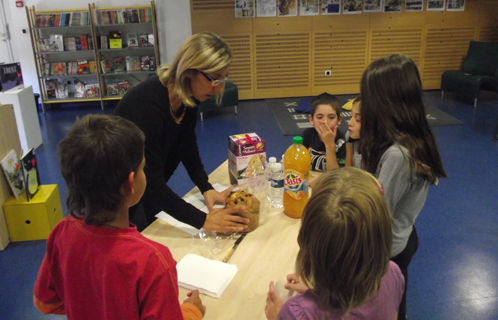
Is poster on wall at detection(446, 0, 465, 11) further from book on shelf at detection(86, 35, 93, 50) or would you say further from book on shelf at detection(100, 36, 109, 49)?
book on shelf at detection(86, 35, 93, 50)

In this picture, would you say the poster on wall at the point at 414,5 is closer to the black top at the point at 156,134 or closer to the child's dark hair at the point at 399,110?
the child's dark hair at the point at 399,110

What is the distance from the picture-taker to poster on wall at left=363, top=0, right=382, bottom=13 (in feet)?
23.3

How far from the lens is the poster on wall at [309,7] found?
700 cm

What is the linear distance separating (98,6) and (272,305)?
23.0ft

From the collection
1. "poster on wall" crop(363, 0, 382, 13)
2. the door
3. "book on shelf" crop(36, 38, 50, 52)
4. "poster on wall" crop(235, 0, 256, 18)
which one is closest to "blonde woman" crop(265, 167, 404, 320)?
"poster on wall" crop(235, 0, 256, 18)

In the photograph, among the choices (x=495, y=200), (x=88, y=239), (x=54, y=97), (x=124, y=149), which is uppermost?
(x=124, y=149)

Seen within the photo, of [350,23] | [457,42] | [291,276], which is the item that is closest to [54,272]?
[291,276]

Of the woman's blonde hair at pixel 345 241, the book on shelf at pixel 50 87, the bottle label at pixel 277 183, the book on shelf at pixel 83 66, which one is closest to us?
the woman's blonde hair at pixel 345 241

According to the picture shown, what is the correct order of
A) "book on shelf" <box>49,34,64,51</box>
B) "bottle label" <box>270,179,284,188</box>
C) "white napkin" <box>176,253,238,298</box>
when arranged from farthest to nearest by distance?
"book on shelf" <box>49,34,64,51</box>
"bottle label" <box>270,179,284,188</box>
"white napkin" <box>176,253,238,298</box>

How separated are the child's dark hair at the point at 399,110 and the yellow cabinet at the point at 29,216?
2630 mm

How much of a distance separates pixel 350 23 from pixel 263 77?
188 centimetres

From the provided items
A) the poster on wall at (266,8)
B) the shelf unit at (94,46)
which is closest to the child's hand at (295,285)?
the shelf unit at (94,46)

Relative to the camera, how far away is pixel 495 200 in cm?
347

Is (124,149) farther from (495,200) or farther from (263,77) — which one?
(263,77)
